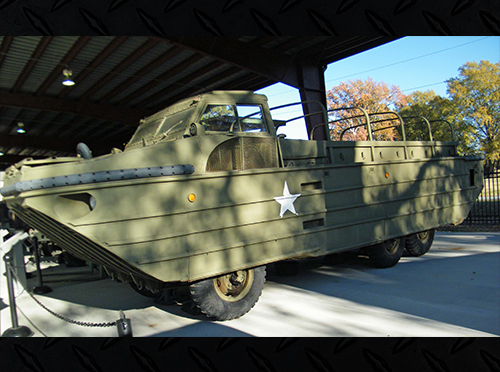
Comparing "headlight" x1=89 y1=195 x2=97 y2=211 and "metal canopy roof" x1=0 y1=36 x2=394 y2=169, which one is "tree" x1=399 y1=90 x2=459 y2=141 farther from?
"headlight" x1=89 y1=195 x2=97 y2=211

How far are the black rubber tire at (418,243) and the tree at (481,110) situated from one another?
35.2ft

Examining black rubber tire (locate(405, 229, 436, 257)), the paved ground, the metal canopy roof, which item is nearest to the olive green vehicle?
the paved ground

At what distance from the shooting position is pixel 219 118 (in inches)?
173

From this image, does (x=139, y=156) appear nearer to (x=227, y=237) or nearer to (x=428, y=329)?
(x=227, y=237)

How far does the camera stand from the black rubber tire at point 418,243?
662 centimetres

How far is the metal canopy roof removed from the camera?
9406 mm

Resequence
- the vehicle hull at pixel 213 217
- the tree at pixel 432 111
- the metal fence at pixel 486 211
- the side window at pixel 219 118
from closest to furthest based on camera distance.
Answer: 1. the vehicle hull at pixel 213 217
2. the side window at pixel 219 118
3. the metal fence at pixel 486 211
4. the tree at pixel 432 111

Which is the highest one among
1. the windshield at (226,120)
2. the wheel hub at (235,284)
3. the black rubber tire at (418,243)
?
the windshield at (226,120)

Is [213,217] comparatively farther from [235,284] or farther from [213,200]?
[235,284]

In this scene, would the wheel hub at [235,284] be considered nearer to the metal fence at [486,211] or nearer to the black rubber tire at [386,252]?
the black rubber tire at [386,252]

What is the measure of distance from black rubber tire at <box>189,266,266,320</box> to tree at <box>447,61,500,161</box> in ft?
47.7

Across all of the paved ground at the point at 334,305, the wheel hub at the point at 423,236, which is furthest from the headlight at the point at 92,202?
the wheel hub at the point at 423,236

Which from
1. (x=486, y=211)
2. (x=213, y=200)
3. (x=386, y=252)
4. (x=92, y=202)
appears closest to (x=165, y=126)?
(x=213, y=200)
